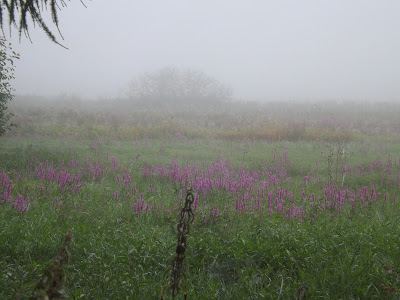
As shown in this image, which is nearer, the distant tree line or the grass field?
the grass field

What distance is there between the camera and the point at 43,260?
3.47 meters

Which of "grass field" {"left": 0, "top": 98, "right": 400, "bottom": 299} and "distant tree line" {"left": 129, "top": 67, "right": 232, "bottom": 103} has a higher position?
"distant tree line" {"left": 129, "top": 67, "right": 232, "bottom": 103}

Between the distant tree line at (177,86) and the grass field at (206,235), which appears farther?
the distant tree line at (177,86)

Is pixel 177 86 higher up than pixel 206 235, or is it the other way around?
pixel 177 86

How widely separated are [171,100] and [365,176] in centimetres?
3287

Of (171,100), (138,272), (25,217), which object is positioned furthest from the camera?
(171,100)

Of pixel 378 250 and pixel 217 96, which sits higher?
pixel 217 96

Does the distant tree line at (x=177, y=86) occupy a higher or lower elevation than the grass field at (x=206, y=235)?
higher

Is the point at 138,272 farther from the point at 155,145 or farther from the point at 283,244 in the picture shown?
the point at 155,145

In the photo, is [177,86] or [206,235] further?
[177,86]

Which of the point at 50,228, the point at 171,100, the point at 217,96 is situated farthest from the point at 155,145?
the point at 217,96

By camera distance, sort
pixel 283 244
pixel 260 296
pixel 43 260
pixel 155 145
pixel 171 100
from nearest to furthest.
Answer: pixel 260 296, pixel 43 260, pixel 283 244, pixel 155 145, pixel 171 100

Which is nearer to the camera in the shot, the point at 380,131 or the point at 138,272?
the point at 138,272

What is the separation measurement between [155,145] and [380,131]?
1303 cm
